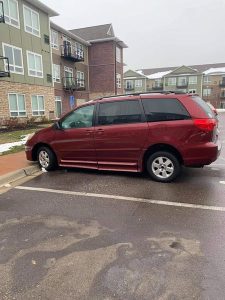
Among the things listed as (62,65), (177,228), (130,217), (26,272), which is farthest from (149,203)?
(62,65)

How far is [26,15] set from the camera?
856 inches

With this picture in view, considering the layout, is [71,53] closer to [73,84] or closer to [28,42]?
[73,84]

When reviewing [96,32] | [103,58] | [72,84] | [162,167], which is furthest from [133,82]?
[162,167]

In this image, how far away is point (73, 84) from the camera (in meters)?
32.2

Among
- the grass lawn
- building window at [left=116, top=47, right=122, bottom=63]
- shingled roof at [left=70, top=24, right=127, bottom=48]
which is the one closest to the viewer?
the grass lawn

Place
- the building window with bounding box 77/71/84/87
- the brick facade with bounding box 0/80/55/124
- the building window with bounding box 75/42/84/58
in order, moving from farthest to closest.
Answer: the building window with bounding box 77/71/84/87 → the building window with bounding box 75/42/84/58 → the brick facade with bounding box 0/80/55/124

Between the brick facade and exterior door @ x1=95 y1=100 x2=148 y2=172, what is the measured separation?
15.2 m

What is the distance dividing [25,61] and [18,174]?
1764 cm

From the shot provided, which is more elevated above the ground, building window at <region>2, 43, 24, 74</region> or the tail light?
building window at <region>2, 43, 24, 74</region>

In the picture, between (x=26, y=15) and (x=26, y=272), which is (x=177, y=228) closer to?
(x=26, y=272)

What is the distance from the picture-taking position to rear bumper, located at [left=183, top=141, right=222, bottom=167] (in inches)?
213

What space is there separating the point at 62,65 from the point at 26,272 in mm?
30023

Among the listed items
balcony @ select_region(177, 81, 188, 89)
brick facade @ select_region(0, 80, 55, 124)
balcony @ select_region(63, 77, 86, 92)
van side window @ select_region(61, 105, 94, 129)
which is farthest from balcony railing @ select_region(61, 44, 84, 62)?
balcony @ select_region(177, 81, 188, 89)

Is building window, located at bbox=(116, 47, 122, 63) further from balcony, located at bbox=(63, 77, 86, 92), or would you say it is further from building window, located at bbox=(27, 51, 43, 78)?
building window, located at bbox=(27, 51, 43, 78)
